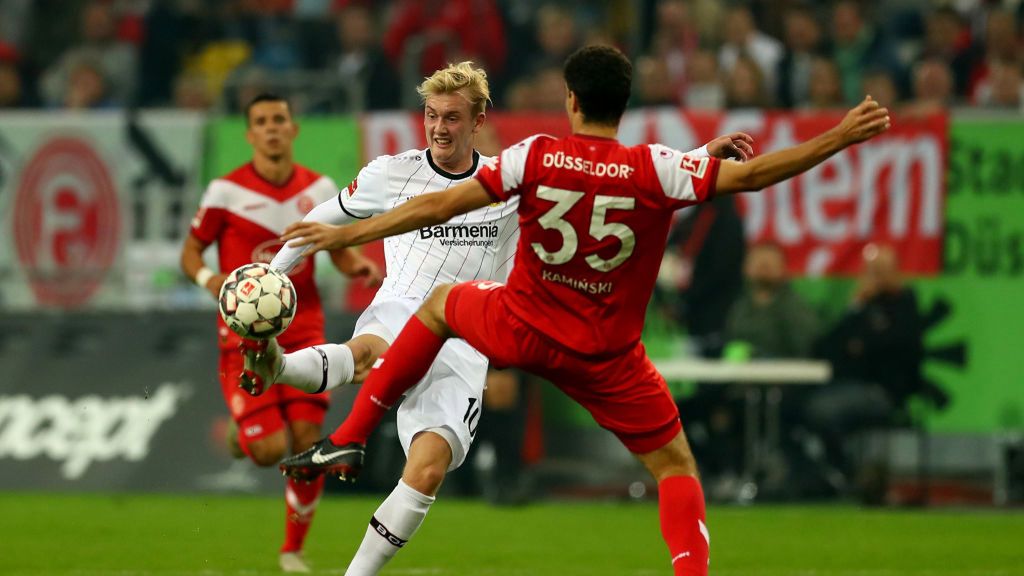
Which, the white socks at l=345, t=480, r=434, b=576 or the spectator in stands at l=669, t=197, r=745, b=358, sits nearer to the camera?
the white socks at l=345, t=480, r=434, b=576

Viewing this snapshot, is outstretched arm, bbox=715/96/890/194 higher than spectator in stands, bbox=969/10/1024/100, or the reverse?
spectator in stands, bbox=969/10/1024/100

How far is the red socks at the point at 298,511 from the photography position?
9594mm

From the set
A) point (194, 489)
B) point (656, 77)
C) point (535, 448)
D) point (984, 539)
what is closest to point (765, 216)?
point (656, 77)

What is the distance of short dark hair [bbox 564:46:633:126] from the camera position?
6453 millimetres

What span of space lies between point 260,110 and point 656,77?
6.16 meters

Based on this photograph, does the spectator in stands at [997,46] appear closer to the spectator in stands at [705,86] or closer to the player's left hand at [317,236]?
the spectator in stands at [705,86]

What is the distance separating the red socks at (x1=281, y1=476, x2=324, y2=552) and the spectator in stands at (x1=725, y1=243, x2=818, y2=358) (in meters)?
5.73

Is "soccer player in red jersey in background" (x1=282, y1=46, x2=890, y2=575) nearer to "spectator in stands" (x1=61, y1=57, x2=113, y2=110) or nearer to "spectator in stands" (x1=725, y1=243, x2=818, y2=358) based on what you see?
"spectator in stands" (x1=725, y1=243, x2=818, y2=358)

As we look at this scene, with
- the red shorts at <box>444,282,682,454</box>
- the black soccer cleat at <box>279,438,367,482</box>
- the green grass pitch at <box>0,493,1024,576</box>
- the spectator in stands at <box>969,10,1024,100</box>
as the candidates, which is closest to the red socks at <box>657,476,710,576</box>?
the red shorts at <box>444,282,682,454</box>

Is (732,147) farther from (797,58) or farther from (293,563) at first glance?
(797,58)

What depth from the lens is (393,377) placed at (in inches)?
279

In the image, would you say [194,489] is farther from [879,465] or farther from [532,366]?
[532,366]

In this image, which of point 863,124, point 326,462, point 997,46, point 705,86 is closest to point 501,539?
point 326,462

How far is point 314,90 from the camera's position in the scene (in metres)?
16.3
